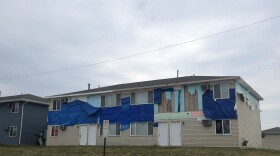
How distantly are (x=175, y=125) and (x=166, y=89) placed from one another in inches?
130

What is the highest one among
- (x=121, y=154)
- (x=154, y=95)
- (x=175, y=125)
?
(x=154, y=95)

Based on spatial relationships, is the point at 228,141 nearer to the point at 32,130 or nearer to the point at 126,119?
the point at 126,119

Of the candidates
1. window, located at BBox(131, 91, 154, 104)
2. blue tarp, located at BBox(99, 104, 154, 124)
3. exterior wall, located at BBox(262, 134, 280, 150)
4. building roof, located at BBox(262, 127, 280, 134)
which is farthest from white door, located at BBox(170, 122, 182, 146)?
building roof, located at BBox(262, 127, 280, 134)

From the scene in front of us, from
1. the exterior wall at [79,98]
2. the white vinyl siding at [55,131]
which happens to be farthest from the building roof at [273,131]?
the white vinyl siding at [55,131]

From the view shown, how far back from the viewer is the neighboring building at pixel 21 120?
44.1 metres

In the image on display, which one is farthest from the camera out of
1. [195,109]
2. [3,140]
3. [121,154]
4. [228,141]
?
[3,140]

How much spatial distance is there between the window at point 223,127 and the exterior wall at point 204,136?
0.29m

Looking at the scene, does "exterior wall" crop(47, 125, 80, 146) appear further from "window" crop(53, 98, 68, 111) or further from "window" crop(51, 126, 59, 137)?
"window" crop(53, 98, 68, 111)

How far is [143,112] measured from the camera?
111ft

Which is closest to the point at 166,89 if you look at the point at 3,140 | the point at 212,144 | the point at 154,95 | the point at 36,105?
the point at 154,95

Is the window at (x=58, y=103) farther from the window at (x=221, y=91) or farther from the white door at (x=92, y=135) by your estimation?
the window at (x=221, y=91)

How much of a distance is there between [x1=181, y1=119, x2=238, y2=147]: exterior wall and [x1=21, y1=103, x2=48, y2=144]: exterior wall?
69.9ft

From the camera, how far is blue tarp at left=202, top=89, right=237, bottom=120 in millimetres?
29797

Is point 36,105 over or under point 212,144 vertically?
over
